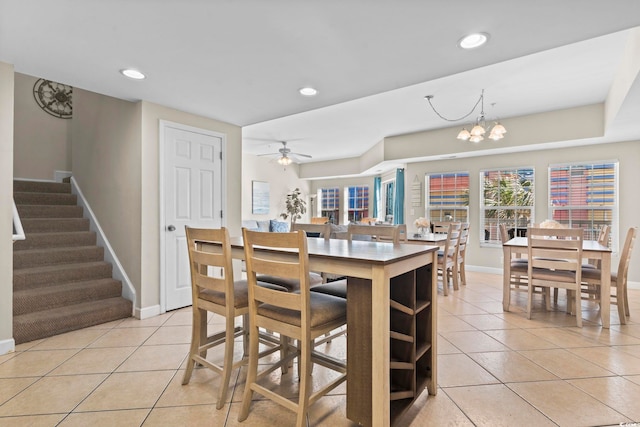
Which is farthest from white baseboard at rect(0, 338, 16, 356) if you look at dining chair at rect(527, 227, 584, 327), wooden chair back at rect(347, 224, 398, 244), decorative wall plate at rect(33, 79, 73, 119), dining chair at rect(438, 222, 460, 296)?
dining chair at rect(527, 227, 584, 327)

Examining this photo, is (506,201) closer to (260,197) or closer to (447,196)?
(447,196)

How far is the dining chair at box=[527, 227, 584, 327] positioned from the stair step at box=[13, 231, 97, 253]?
4959mm

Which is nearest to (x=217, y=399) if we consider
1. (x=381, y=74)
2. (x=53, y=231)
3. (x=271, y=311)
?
(x=271, y=311)

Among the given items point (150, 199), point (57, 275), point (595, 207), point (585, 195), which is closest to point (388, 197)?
point (585, 195)

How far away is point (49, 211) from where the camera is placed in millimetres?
4020

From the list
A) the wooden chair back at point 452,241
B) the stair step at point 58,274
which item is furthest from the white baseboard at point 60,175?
the wooden chair back at point 452,241

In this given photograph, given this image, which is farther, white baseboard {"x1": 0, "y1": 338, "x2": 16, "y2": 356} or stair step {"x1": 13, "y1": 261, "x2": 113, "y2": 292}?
stair step {"x1": 13, "y1": 261, "x2": 113, "y2": 292}

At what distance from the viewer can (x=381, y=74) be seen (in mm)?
2682

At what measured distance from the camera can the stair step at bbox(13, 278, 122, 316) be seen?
9.57 ft

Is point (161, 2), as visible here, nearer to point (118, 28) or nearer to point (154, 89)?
point (118, 28)

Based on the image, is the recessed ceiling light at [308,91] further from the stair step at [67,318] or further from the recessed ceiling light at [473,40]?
the stair step at [67,318]

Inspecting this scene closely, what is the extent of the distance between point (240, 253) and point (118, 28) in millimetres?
1609

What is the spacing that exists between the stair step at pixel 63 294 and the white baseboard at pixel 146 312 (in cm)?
38

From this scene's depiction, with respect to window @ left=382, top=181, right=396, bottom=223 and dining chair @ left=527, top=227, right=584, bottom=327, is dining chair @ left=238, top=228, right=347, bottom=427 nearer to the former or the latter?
dining chair @ left=527, top=227, right=584, bottom=327
